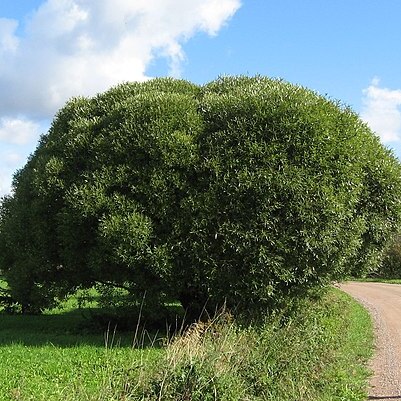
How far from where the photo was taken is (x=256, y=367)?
767 centimetres

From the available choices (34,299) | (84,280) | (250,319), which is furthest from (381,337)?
(34,299)

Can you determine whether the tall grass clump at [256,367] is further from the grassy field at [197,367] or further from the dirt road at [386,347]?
the dirt road at [386,347]

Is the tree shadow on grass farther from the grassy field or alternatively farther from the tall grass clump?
the tall grass clump

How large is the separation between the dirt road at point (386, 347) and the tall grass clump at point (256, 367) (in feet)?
0.92

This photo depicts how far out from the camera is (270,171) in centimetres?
1043

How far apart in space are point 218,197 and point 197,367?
13.7 ft

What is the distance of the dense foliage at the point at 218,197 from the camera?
1038cm

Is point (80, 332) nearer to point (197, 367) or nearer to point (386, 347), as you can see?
point (197, 367)

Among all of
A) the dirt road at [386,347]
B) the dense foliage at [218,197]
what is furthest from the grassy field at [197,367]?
the dense foliage at [218,197]

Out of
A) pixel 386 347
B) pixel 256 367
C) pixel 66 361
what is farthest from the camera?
pixel 386 347

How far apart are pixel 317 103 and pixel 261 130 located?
1514 mm

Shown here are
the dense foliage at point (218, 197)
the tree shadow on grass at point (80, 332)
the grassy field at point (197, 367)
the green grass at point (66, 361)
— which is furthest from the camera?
the tree shadow on grass at point (80, 332)

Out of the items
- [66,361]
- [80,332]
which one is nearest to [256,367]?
[66,361]

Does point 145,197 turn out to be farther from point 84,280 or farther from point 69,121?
point 69,121
